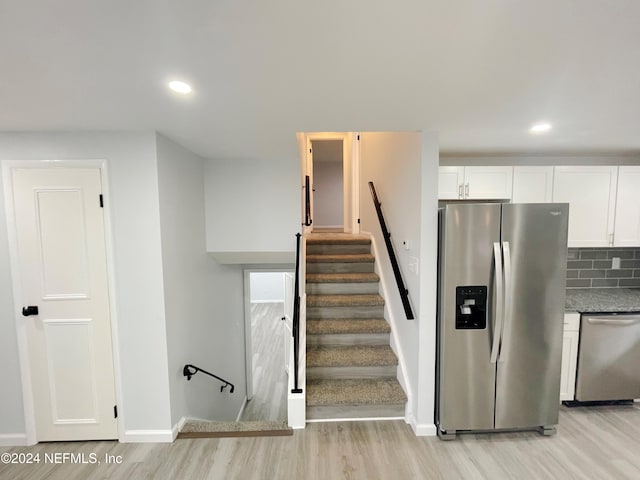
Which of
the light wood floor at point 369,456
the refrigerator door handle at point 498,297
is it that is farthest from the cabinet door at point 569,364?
the refrigerator door handle at point 498,297

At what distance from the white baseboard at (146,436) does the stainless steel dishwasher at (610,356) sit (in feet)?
11.9

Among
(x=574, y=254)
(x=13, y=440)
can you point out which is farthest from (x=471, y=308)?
(x=13, y=440)

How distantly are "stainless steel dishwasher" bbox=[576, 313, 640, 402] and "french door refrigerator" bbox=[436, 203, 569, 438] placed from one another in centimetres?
68

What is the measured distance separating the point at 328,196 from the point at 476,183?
443 centimetres

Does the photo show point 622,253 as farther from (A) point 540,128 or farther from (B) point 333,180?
(B) point 333,180

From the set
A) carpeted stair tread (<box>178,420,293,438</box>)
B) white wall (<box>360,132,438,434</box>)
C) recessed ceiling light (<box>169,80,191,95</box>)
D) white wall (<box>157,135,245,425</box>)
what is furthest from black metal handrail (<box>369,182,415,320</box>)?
recessed ceiling light (<box>169,80,191,95</box>)

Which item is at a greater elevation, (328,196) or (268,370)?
(328,196)

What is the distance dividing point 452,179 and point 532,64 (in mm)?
1612

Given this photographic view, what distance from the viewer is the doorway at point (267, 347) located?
458 centimetres

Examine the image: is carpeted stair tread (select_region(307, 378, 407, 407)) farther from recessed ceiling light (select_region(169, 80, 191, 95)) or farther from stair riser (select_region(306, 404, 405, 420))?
recessed ceiling light (select_region(169, 80, 191, 95))

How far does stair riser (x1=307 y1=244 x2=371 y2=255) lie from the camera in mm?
3877

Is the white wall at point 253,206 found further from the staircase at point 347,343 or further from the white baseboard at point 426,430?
the white baseboard at point 426,430

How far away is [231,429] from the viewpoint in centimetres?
237

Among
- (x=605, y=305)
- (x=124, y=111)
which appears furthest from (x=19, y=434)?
(x=605, y=305)
